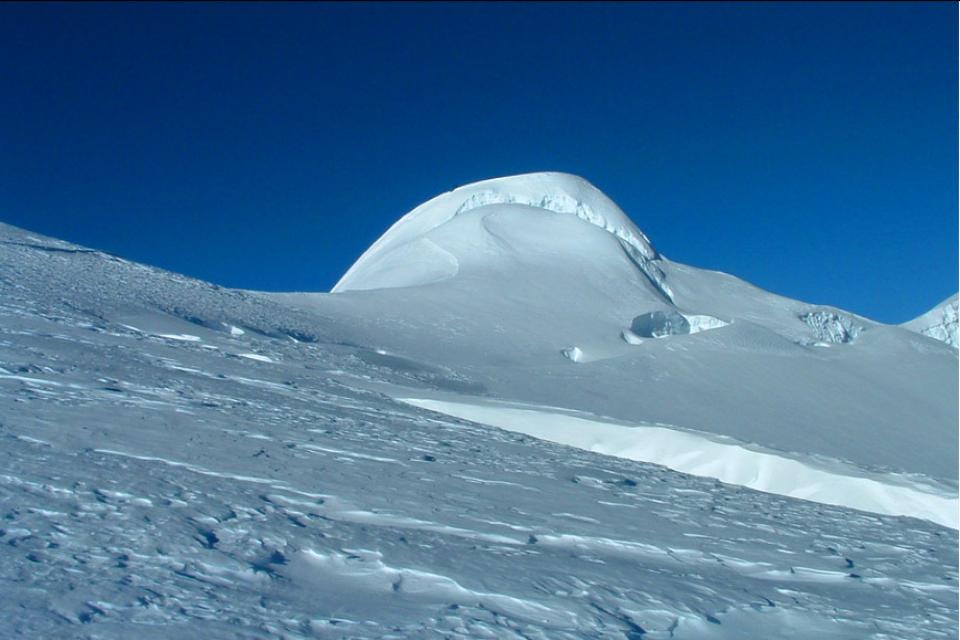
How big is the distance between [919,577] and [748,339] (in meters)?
15.1

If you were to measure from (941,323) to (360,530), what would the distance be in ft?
153

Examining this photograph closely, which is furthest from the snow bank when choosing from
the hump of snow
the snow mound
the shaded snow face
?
the hump of snow

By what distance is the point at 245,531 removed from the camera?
14.1 ft

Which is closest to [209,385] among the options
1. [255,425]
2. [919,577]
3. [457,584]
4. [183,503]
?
[255,425]

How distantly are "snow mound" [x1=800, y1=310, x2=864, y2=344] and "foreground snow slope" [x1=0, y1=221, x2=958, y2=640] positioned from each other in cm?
1936

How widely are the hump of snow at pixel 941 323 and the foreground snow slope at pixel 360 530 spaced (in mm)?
41718

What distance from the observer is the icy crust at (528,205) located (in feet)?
96.6

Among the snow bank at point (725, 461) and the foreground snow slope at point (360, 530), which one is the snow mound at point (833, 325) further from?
the foreground snow slope at point (360, 530)

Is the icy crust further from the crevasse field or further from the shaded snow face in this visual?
the crevasse field

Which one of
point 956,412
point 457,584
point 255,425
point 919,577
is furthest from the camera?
point 956,412

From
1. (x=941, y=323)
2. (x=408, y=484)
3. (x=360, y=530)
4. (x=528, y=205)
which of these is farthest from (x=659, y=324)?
(x=941, y=323)

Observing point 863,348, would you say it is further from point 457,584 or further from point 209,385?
point 457,584

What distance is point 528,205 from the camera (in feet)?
101

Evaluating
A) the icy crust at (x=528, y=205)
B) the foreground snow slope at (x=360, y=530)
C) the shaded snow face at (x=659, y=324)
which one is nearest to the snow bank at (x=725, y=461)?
the foreground snow slope at (x=360, y=530)
